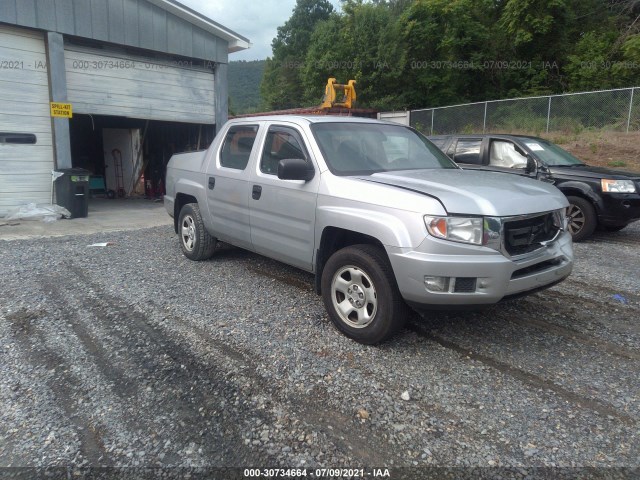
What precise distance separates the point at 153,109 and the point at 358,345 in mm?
10393

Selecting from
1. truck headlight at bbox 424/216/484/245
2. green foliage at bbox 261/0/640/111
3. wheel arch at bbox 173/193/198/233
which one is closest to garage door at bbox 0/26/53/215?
wheel arch at bbox 173/193/198/233

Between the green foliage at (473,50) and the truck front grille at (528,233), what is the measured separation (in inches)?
903

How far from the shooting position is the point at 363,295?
3688mm

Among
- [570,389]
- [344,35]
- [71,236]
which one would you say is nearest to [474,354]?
[570,389]

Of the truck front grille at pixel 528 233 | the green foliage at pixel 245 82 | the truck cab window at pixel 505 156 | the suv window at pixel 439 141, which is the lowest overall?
the truck front grille at pixel 528 233

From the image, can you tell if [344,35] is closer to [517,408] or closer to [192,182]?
[192,182]

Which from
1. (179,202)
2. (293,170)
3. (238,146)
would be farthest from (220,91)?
(293,170)

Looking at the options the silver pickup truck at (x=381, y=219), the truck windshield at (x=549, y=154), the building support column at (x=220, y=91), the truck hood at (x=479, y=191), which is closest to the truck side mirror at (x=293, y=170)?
the silver pickup truck at (x=381, y=219)

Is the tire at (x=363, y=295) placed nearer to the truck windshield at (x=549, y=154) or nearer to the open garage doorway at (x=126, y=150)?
the truck windshield at (x=549, y=154)

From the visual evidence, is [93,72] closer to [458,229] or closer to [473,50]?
[458,229]

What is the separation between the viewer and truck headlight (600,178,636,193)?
7.13m

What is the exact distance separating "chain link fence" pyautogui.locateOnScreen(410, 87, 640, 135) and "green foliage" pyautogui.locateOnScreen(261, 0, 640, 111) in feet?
28.5

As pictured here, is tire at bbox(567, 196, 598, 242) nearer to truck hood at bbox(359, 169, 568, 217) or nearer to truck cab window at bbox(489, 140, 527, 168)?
truck cab window at bbox(489, 140, 527, 168)

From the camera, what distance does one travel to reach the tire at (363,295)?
11.4 feet
